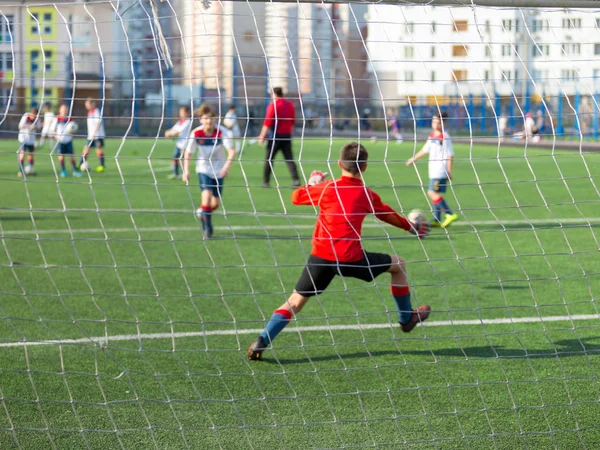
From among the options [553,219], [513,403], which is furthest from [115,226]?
[513,403]

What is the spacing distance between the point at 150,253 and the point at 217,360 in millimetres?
4709

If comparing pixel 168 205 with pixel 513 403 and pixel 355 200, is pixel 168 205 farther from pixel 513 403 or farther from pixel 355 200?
pixel 513 403

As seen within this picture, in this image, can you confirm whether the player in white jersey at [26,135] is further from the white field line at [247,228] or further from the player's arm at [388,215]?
the player's arm at [388,215]

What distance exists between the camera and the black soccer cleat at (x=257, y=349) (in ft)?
19.2

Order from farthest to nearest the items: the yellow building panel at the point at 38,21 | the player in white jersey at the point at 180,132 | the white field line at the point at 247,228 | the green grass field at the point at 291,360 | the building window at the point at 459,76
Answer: the player in white jersey at the point at 180,132 → the white field line at the point at 247,228 → the building window at the point at 459,76 → the yellow building panel at the point at 38,21 → the green grass field at the point at 291,360

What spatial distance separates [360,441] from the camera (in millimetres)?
4488

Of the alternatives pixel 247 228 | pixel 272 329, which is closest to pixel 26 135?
pixel 272 329

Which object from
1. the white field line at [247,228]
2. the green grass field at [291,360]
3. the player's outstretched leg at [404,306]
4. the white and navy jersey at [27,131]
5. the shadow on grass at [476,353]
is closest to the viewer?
the green grass field at [291,360]

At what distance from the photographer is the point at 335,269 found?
5898 mm

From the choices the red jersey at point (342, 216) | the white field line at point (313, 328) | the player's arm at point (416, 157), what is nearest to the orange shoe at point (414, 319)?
the white field line at point (313, 328)

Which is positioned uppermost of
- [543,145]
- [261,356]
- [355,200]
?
[355,200]

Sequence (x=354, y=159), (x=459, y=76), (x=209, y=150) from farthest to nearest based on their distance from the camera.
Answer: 1. (x=459, y=76)
2. (x=209, y=150)
3. (x=354, y=159)

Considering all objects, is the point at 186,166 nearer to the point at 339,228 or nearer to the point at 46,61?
the point at 339,228

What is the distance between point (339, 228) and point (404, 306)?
34.1 inches
